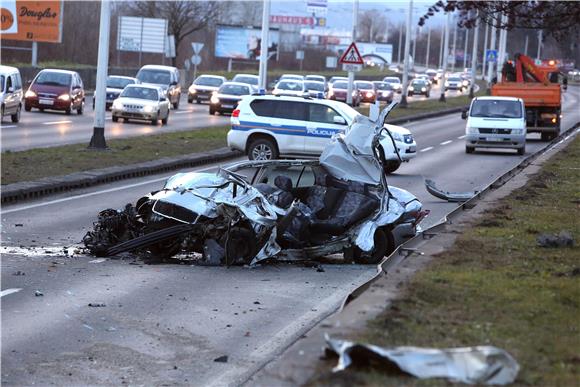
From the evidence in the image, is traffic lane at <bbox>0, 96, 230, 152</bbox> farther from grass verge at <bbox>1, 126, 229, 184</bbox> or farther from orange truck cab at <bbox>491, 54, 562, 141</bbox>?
orange truck cab at <bbox>491, 54, 562, 141</bbox>

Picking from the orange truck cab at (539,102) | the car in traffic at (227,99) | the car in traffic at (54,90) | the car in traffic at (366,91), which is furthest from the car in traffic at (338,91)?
the orange truck cab at (539,102)

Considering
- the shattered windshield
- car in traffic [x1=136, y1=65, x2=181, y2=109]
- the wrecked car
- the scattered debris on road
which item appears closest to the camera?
the scattered debris on road

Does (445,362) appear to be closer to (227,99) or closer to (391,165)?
(391,165)

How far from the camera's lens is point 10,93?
126ft

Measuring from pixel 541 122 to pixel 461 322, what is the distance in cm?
3592

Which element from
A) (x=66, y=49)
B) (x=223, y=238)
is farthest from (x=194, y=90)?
(x=223, y=238)

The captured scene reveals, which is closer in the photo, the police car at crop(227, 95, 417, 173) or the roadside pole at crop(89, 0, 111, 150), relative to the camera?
the roadside pole at crop(89, 0, 111, 150)

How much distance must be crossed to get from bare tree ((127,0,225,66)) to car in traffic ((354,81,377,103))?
24027 millimetres

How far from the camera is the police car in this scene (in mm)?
29031

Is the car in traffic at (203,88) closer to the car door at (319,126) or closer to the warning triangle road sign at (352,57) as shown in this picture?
the warning triangle road sign at (352,57)

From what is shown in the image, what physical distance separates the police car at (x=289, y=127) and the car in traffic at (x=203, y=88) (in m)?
33.7

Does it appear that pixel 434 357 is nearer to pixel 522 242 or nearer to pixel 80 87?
pixel 522 242

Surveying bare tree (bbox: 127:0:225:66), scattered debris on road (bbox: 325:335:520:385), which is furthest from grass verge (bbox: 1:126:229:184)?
bare tree (bbox: 127:0:225:66)

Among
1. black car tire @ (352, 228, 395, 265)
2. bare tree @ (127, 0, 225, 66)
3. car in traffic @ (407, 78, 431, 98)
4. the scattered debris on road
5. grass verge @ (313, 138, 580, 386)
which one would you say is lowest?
black car tire @ (352, 228, 395, 265)
